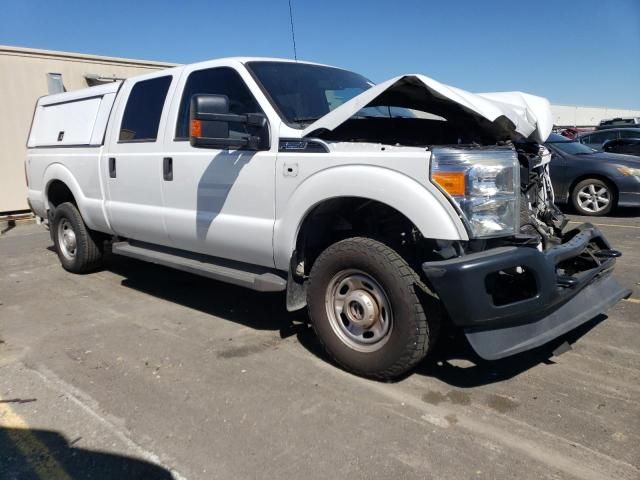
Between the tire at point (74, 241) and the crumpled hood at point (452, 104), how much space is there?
3.69m

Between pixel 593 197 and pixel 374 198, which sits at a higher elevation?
pixel 374 198

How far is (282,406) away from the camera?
3.22m

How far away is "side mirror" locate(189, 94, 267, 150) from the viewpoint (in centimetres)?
361

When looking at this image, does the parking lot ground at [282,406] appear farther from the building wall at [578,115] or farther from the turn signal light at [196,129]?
the building wall at [578,115]

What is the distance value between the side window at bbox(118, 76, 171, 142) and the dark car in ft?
22.9

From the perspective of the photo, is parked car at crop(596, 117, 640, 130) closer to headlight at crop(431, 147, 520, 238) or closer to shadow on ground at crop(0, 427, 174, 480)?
headlight at crop(431, 147, 520, 238)

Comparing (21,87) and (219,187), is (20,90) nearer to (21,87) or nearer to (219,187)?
(21,87)

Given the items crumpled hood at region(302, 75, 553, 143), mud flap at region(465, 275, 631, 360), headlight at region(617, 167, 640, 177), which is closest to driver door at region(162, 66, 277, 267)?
crumpled hood at region(302, 75, 553, 143)

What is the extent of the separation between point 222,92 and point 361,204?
5.18 ft

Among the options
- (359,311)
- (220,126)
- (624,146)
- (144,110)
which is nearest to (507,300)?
(359,311)

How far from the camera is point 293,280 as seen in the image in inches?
150

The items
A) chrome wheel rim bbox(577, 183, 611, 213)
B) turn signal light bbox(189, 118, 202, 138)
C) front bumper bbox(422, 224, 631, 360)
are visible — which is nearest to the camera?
front bumper bbox(422, 224, 631, 360)

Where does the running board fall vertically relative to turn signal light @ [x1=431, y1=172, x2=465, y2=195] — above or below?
below

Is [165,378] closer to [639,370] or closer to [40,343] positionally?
[40,343]
